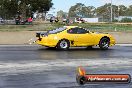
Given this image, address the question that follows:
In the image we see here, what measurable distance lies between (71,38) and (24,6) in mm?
60428

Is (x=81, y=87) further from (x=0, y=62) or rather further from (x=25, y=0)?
(x=25, y=0)

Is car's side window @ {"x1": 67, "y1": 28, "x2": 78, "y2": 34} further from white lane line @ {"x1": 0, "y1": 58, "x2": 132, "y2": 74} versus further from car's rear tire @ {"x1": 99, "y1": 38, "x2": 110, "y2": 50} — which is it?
white lane line @ {"x1": 0, "y1": 58, "x2": 132, "y2": 74}

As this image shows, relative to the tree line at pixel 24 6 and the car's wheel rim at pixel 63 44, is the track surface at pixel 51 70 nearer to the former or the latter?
the car's wheel rim at pixel 63 44

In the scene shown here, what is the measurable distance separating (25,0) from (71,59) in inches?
2690

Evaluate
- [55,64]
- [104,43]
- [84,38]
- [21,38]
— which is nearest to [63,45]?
[84,38]

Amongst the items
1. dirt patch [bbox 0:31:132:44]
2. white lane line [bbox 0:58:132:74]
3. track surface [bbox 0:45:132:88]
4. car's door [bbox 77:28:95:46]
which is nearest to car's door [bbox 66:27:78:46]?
car's door [bbox 77:28:95:46]

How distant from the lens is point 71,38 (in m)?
→ 23.2

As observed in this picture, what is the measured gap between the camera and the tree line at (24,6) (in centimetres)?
8409

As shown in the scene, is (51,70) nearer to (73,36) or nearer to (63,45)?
(63,45)

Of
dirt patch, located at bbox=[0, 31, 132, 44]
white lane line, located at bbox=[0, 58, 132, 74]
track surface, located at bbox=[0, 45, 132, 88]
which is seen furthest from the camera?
dirt patch, located at bbox=[0, 31, 132, 44]

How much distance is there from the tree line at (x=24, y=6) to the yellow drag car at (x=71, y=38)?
58.3 meters

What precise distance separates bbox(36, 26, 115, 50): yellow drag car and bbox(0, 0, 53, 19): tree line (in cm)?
5826

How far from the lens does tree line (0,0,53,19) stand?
276 feet

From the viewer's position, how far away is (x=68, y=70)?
45.7ft
